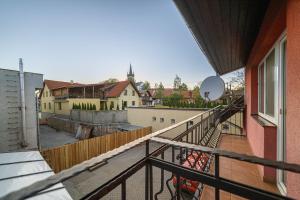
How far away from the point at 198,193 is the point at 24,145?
7762 millimetres

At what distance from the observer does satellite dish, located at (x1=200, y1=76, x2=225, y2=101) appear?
19.4ft

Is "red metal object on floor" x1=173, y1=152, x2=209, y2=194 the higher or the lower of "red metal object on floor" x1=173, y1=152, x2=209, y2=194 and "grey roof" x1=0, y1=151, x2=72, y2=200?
the higher

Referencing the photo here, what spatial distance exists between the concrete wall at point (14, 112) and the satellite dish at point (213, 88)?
7.34 meters

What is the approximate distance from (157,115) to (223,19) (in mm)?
Result: 12887

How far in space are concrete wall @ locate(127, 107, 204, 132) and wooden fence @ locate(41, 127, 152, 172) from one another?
3142 millimetres

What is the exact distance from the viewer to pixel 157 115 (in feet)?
48.9

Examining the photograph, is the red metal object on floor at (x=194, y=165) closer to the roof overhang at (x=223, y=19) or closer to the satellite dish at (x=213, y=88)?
the roof overhang at (x=223, y=19)

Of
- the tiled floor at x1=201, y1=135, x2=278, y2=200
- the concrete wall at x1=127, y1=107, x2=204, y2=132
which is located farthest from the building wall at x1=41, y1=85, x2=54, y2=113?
the tiled floor at x1=201, y1=135, x2=278, y2=200

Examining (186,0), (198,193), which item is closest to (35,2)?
(186,0)

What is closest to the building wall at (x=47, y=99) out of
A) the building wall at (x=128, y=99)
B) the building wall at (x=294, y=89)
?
the building wall at (x=128, y=99)

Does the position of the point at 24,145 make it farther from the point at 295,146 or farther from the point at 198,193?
the point at 295,146

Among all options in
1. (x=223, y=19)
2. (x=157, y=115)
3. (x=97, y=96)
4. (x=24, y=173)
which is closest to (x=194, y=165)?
(x=223, y=19)

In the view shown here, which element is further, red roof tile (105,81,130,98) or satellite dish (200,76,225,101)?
red roof tile (105,81,130,98)

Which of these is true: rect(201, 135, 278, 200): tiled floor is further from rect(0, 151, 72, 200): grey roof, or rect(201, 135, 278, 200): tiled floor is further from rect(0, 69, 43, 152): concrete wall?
rect(0, 69, 43, 152): concrete wall
